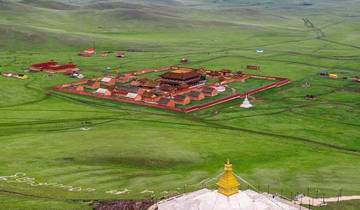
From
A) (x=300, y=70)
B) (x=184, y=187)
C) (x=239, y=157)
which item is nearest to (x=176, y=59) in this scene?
(x=300, y=70)

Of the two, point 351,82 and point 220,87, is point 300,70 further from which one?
point 220,87

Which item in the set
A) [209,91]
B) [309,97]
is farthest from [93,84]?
[309,97]

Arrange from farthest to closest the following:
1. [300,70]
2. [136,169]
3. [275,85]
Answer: [300,70]
[275,85]
[136,169]

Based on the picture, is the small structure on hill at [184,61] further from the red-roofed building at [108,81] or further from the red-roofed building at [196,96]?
the red-roofed building at [196,96]

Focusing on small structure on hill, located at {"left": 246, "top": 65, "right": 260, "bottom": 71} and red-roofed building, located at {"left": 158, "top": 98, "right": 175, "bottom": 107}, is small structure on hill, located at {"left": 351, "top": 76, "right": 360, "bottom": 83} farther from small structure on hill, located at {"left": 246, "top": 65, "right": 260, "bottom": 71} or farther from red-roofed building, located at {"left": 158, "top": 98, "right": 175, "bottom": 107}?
red-roofed building, located at {"left": 158, "top": 98, "right": 175, "bottom": 107}

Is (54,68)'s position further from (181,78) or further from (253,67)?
(253,67)

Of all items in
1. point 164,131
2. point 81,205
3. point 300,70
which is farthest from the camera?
point 300,70

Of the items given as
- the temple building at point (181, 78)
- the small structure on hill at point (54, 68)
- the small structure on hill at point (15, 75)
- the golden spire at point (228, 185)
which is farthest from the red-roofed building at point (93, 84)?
the golden spire at point (228, 185)

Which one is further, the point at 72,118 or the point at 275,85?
the point at 275,85

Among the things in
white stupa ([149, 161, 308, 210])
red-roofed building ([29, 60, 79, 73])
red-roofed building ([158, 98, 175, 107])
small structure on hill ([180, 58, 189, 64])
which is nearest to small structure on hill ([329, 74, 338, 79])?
small structure on hill ([180, 58, 189, 64])
